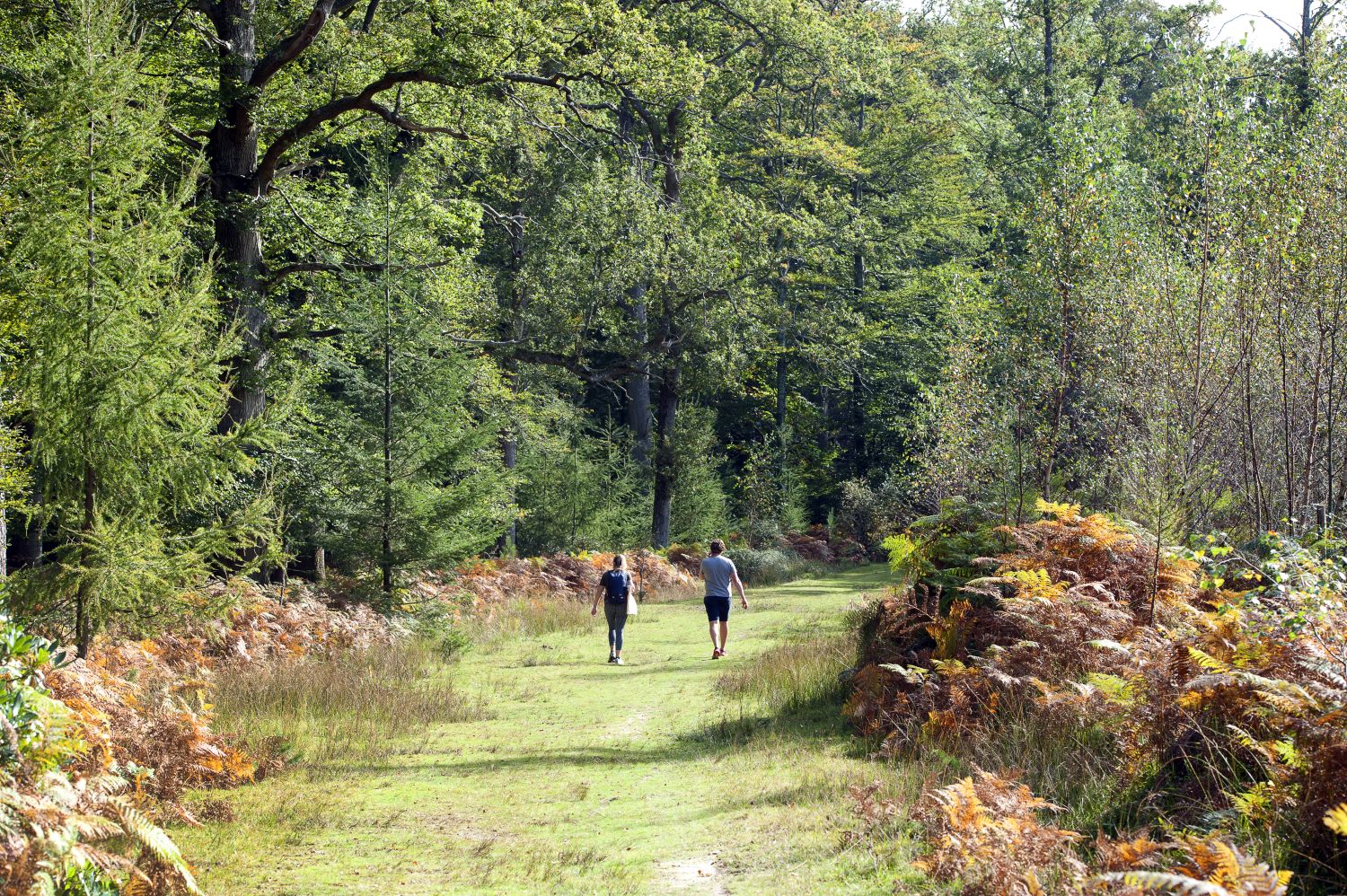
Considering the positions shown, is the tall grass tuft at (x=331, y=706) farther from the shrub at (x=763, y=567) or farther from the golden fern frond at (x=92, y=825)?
the shrub at (x=763, y=567)

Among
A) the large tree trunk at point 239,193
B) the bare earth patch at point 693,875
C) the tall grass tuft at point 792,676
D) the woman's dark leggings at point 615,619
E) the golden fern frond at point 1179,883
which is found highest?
the large tree trunk at point 239,193

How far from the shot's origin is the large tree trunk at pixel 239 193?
53.6ft

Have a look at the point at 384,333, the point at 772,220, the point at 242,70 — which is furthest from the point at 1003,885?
the point at 772,220

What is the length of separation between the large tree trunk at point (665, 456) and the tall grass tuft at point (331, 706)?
1972 centimetres

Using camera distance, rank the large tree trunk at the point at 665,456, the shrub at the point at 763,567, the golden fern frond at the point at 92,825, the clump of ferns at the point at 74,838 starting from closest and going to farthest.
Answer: the clump of ferns at the point at 74,838 < the golden fern frond at the point at 92,825 < the shrub at the point at 763,567 < the large tree trunk at the point at 665,456

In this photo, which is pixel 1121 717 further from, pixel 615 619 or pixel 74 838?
pixel 615 619

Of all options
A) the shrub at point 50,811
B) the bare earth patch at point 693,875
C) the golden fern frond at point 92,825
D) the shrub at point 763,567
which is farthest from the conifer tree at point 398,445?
the shrub at point 763,567

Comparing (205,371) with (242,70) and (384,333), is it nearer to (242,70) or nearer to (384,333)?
(384,333)

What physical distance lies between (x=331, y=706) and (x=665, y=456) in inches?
884

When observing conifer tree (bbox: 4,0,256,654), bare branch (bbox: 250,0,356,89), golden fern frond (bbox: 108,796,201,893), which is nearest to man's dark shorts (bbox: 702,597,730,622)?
conifer tree (bbox: 4,0,256,654)

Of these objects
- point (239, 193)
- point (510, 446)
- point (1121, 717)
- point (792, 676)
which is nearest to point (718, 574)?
point (792, 676)

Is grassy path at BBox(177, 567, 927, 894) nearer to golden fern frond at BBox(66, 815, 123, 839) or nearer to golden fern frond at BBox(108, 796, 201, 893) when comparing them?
golden fern frond at BBox(108, 796, 201, 893)

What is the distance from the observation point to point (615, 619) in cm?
1661

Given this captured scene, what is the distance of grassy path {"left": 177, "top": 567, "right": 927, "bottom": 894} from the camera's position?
23.0ft
